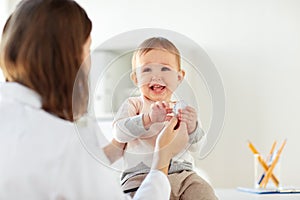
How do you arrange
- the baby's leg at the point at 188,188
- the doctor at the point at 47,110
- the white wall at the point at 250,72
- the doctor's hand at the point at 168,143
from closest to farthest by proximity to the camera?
the doctor at the point at 47,110 < the doctor's hand at the point at 168,143 < the baby's leg at the point at 188,188 < the white wall at the point at 250,72

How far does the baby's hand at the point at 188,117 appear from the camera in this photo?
0.97 metres

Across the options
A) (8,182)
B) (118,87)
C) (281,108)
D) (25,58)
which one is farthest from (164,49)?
(281,108)

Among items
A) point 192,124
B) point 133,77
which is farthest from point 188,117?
point 133,77

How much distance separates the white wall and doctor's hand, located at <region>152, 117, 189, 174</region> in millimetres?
1523

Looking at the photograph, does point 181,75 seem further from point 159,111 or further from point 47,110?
point 47,110

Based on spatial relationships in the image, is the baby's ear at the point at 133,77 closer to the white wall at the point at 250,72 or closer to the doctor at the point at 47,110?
the doctor at the point at 47,110

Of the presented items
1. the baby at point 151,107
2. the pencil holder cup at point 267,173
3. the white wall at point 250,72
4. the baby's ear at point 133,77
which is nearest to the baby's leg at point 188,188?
the baby at point 151,107

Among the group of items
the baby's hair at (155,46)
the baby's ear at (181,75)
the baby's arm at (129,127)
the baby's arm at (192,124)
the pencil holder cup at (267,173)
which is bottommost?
the pencil holder cup at (267,173)

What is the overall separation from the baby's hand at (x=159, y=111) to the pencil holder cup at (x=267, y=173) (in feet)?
3.94

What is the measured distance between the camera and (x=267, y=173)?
209 centimetres

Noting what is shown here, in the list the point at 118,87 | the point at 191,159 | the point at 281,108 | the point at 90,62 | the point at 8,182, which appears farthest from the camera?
the point at 281,108

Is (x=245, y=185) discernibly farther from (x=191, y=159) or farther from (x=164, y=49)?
(x=164, y=49)

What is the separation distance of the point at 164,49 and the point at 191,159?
0.27 m

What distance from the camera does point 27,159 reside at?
31.7 inches
